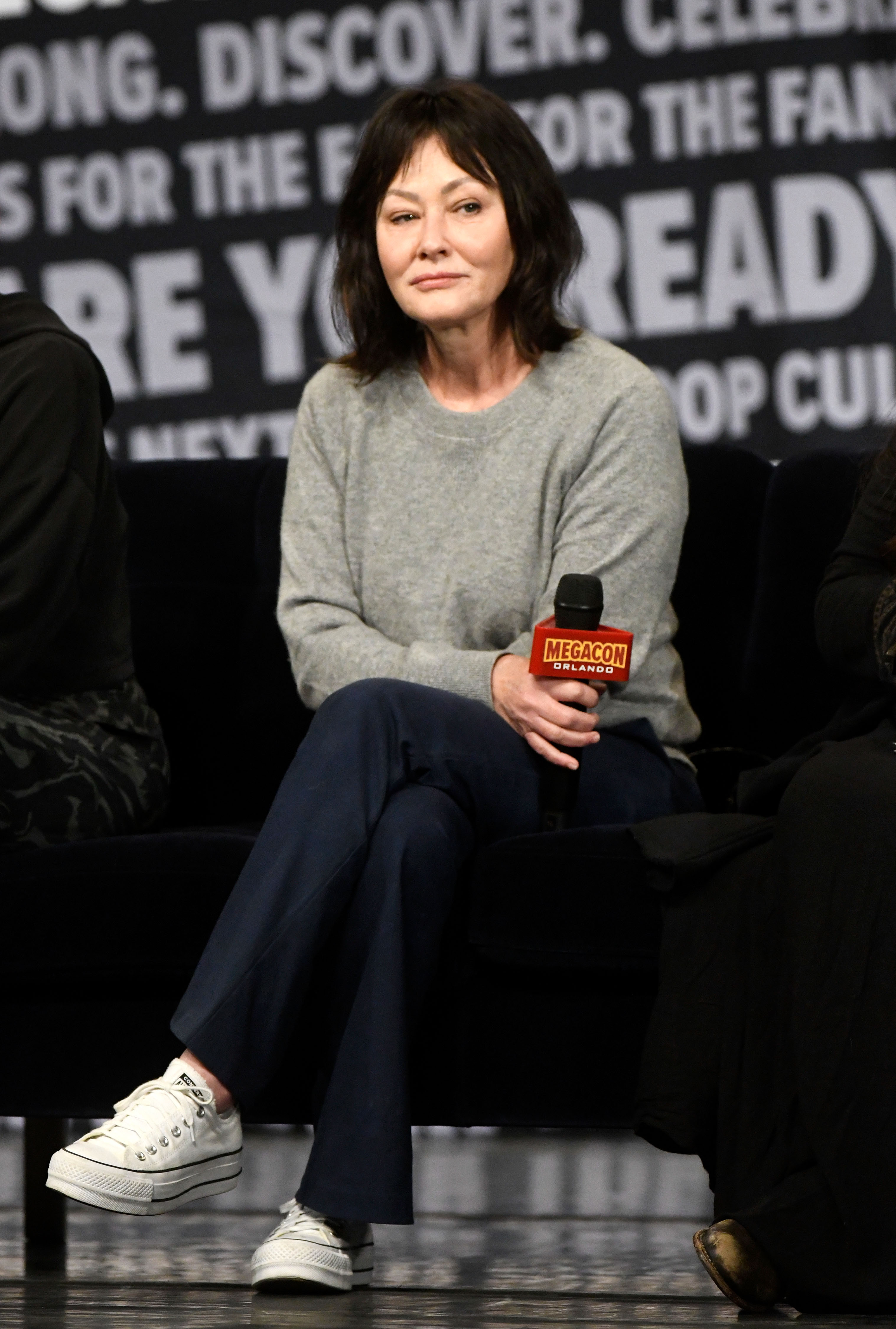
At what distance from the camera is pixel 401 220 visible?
7.25 ft

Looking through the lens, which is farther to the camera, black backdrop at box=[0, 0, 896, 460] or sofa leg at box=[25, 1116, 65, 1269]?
black backdrop at box=[0, 0, 896, 460]

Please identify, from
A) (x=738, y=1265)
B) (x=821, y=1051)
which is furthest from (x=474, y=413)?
(x=738, y=1265)

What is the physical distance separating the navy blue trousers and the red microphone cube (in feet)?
0.43

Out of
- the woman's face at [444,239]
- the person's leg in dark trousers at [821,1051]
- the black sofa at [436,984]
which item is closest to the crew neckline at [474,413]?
the woman's face at [444,239]

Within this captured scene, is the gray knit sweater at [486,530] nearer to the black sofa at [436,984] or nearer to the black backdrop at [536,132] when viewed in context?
the black sofa at [436,984]

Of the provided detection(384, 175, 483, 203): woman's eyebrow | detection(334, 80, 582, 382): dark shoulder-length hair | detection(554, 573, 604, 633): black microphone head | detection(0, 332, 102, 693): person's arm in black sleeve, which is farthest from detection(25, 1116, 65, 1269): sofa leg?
detection(384, 175, 483, 203): woman's eyebrow

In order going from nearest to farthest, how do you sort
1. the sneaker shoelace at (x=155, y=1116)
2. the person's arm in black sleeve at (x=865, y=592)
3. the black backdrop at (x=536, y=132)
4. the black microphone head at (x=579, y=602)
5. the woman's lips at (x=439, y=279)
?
1. the sneaker shoelace at (x=155, y=1116)
2. the black microphone head at (x=579, y=602)
3. the person's arm in black sleeve at (x=865, y=592)
4. the woman's lips at (x=439, y=279)
5. the black backdrop at (x=536, y=132)

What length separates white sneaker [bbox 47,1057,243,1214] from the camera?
161cm

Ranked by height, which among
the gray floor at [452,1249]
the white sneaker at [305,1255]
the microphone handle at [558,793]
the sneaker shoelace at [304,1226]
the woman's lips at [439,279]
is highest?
the woman's lips at [439,279]

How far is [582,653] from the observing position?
180 cm

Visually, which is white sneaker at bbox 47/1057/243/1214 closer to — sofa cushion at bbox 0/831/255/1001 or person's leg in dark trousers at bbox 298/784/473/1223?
person's leg in dark trousers at bbox 298/784/473/1223

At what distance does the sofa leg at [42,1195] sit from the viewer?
2.25 metres

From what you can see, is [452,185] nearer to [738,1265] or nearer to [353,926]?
[353,926]

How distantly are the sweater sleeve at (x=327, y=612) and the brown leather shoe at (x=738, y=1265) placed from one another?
699 millimetres
